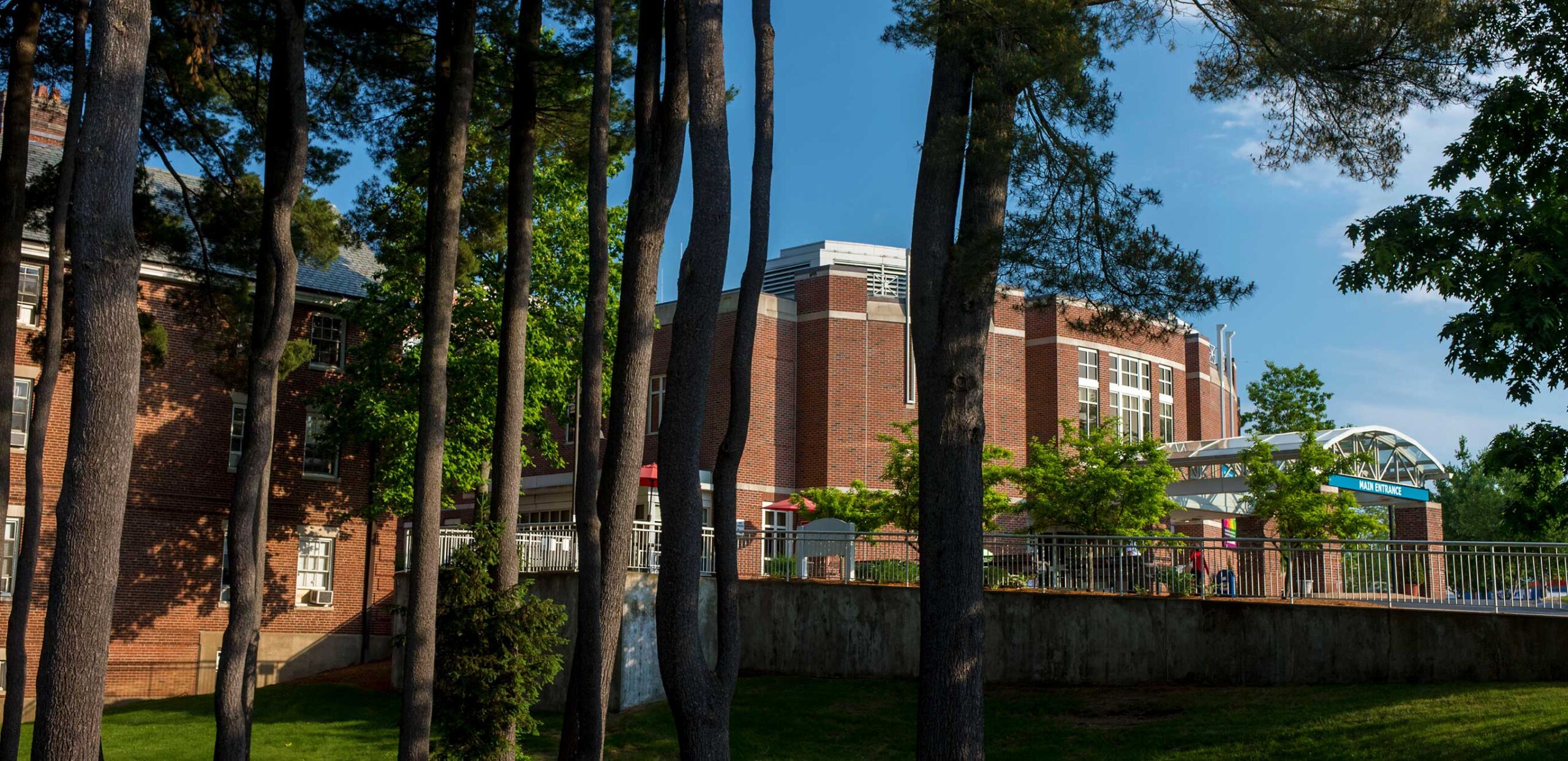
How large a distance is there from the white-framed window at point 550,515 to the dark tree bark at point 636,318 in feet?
98.0

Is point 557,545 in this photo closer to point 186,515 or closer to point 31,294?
point 186,515

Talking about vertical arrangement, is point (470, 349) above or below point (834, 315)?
below

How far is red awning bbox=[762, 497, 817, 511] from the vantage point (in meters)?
33.2

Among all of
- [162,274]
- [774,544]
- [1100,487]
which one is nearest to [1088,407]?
[1100,487]

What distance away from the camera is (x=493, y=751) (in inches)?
617

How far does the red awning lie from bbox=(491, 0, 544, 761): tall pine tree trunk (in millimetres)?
17069

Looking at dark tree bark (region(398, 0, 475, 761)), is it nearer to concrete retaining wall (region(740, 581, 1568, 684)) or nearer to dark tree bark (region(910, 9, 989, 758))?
dark tree bark (region(910, 9, 989, 758))

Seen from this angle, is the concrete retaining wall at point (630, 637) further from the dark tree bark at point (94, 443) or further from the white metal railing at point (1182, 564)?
the dark tree bark at point (94, 443)

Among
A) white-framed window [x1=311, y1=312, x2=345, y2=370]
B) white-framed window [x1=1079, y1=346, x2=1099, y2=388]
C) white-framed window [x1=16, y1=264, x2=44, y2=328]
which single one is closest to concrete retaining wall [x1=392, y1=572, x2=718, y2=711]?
white-framed window [x1=311, y1=312, x2=345, y2=370]

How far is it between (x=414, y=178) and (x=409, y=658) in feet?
24.2

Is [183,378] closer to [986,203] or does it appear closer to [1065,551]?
[1065,551]

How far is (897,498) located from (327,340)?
46.8 feet

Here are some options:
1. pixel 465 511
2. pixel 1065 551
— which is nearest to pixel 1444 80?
pixel 1065 551

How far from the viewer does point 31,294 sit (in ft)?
90.5
